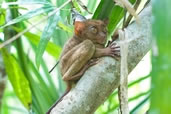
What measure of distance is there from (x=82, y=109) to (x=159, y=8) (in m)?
0.74

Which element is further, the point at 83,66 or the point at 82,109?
the point at 83,66

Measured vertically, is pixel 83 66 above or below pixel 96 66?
below

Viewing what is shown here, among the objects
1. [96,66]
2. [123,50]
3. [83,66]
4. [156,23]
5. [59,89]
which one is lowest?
[59,89]

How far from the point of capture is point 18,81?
83.5 inches

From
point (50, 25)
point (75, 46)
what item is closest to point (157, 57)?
point (50, 25)

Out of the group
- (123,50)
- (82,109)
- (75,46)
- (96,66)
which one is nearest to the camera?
(123,50)

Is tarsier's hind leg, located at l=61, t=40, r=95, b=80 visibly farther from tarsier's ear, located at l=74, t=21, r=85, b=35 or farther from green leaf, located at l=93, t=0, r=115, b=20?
green leaf, located at l=93, t=0, r=115, b=20

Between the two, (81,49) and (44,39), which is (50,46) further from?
(44,39)

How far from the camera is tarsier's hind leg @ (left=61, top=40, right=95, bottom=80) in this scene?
190 centimetres

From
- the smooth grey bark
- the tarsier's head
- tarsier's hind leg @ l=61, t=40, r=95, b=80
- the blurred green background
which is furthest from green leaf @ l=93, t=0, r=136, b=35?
the tarsier's head

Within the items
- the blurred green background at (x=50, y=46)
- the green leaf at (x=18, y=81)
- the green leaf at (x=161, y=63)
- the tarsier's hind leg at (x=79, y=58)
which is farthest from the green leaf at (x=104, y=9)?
the green leaf at (x=161, y=63)

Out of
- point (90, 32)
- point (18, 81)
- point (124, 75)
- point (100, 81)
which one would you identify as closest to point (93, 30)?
point (90, 32)

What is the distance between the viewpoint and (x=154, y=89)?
0.37 m

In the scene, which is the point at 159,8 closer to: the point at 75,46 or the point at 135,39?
the point at 135,39
